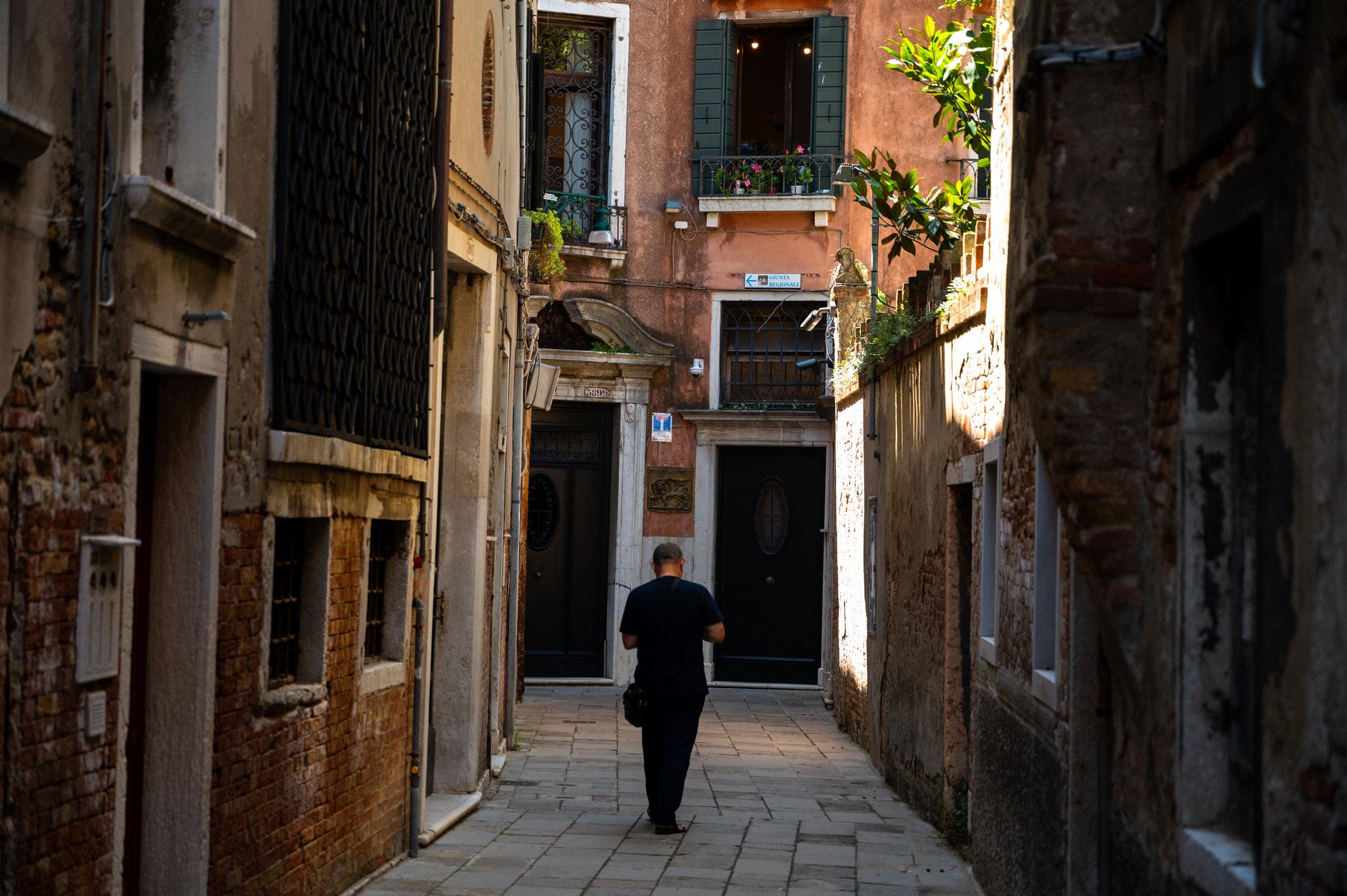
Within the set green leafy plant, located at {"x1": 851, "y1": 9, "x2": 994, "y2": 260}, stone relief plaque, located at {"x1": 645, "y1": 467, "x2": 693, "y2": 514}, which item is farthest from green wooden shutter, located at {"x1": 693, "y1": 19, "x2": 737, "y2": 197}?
green leafy plant, located at {"x1": 851, "y1": 9, "x2": 994, "y2": 260}

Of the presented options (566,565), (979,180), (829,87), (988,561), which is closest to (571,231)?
(829,87)

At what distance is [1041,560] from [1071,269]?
1.96 m

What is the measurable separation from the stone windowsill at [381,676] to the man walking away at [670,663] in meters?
1.72

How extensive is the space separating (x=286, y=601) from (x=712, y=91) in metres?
13.9

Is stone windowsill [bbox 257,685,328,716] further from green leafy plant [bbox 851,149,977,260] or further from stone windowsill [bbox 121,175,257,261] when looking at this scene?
green leafy plant [bbox 851,149,977,260]

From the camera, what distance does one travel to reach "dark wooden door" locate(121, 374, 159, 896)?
5.64 meters

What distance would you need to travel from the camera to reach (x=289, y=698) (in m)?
6.64

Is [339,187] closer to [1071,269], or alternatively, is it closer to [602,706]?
[1071,269]

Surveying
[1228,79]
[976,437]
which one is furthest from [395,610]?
[1228,79]

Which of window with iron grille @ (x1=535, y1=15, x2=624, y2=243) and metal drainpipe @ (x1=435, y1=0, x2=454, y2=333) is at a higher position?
window with iron grille @ (x1=535, y1=15, x2=624, y2=243)

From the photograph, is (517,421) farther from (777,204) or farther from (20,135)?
(20,135)

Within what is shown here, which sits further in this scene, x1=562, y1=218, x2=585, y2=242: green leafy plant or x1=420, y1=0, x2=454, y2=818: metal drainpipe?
x1=562, y1=218, x2=585, y2=242: green leafy plant

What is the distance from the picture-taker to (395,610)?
862cm

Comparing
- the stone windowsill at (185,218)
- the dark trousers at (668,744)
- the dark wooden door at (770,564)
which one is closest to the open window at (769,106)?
the dark wooden door at (770,564)
